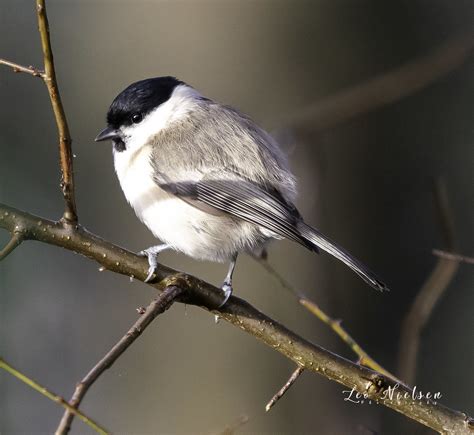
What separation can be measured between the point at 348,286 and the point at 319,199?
0.68 m

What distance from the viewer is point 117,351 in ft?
3.01

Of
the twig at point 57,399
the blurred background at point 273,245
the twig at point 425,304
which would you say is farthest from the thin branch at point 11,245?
the blurred background at point 273,245

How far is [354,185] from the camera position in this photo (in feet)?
9.91

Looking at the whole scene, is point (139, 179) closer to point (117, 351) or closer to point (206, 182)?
point (206, 182)

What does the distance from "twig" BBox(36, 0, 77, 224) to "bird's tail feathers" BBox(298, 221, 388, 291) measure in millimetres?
666

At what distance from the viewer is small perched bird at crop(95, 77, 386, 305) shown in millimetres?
1746

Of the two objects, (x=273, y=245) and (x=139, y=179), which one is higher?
(x=139, y=179)

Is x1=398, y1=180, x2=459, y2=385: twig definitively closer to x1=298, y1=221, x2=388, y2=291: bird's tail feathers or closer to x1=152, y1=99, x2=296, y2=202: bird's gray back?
x1=298, y1=221, x2=388, y2=291: bird's tail feathers

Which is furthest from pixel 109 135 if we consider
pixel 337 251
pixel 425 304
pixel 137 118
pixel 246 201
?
pixel 425 304

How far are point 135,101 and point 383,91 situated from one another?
0.79 metres

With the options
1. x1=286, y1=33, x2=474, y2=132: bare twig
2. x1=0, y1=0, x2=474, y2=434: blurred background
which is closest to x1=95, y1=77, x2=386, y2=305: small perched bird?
x1=286, y1=33, x2=474, y2=132: bare twig

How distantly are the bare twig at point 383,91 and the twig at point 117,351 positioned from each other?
96 cm

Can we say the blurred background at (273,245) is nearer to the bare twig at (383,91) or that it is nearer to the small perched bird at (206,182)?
the bare twig at (383,91)

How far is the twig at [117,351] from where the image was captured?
785mm
